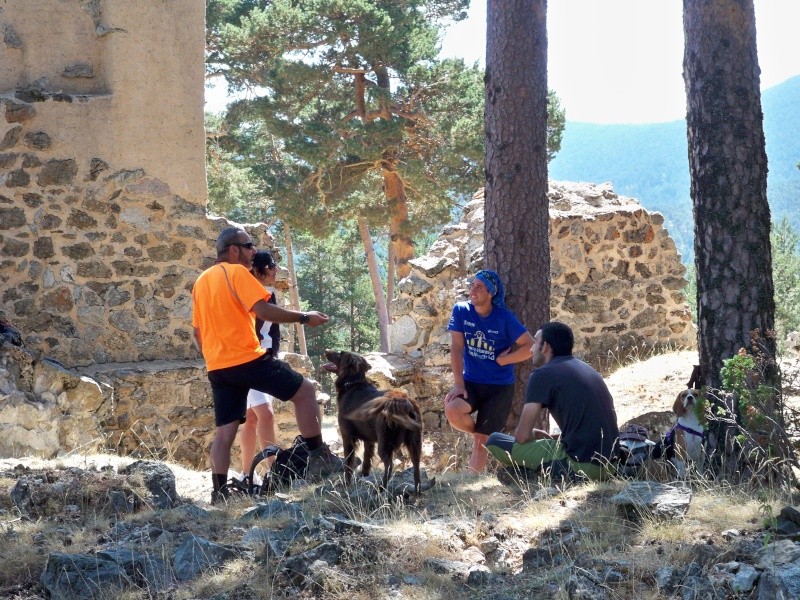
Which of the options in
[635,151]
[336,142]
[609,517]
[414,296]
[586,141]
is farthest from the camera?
[586,141]

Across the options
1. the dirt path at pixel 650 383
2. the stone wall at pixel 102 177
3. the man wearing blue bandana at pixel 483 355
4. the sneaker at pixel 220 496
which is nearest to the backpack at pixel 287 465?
the sneaker at pixel 220 496

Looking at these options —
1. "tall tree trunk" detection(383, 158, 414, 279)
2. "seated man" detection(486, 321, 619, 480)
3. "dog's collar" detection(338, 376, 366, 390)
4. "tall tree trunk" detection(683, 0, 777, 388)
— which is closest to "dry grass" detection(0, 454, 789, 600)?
"seated man" detection(486, 321, 619, 480)

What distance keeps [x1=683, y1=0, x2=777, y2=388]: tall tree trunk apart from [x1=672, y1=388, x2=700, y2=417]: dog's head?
0.20m

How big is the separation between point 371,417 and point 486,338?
167 centimetres

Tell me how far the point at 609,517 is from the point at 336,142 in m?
17.3

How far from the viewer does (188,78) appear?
9.48 meters

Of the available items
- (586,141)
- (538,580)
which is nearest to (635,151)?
(586,141)

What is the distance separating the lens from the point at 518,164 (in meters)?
7.53

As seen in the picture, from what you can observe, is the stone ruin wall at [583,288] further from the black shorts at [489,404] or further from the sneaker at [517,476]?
the sneaker at [517,476]

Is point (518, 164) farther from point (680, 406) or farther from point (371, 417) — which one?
point (371, 417)

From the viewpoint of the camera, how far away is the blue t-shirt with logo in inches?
271

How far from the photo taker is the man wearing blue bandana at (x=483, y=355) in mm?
6875

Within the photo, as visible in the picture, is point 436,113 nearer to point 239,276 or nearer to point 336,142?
point 336,142

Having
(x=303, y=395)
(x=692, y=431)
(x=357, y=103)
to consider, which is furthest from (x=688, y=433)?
(x=357, y=103)
